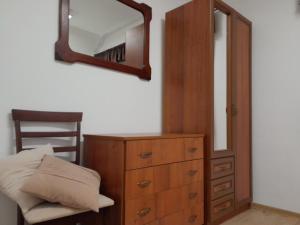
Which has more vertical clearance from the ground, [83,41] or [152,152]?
[83,41]

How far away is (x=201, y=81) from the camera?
2133mm

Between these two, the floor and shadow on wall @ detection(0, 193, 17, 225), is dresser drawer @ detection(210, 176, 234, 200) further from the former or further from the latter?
shadow on wall @ detection(0, 193, 17, 225)

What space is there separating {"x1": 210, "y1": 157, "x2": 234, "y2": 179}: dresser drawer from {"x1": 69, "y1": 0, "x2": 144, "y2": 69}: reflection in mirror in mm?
1103

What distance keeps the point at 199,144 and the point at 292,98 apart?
46.4 inches

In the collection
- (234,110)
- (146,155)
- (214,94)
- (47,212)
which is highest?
(214,94)

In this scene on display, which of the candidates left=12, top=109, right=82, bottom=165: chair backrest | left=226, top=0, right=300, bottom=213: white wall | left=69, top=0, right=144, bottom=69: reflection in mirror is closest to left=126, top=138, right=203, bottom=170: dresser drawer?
left=12, top=109, right=82, bottom=165: chair backrest

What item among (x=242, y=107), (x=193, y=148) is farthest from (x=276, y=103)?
(x=193, y=148)

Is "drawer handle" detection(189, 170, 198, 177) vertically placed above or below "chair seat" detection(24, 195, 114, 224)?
above

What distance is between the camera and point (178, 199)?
5.96ft

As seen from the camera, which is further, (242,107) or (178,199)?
(242,107)

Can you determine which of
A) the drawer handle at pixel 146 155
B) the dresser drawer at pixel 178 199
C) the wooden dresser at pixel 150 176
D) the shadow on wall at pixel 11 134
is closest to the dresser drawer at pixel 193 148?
the wooden dresser at pixel 150 176

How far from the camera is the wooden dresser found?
150 cm

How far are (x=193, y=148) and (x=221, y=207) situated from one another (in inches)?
25.8

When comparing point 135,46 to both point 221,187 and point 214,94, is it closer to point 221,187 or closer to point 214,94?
point 214,94
